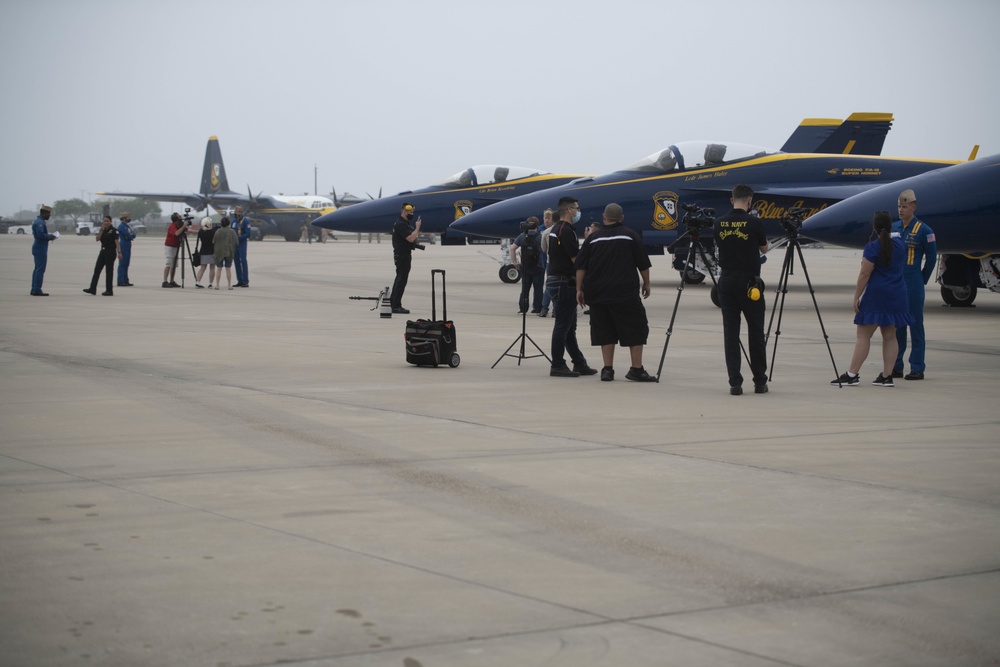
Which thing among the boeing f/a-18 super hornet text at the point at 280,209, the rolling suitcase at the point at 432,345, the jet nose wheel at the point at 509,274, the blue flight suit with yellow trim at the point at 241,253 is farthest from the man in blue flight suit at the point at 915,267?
the boeing f/a-18 super hornet text at the point at 280,209

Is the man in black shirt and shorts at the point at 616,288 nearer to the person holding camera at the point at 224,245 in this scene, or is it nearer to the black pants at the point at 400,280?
the black pants at the point at 400,280

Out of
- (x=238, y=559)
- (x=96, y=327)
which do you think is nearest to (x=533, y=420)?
(x=238, y=559)

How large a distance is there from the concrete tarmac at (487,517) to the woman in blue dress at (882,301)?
326 millimetres

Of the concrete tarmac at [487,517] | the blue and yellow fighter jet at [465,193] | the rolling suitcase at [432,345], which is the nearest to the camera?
the concrete tarmac at [487,517]

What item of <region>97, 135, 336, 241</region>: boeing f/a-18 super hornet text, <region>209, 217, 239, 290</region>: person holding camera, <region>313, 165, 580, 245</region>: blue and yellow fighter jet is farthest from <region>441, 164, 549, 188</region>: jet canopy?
<region>97, 135, 336, 241</region>: boeing f/a-18 super hornet text

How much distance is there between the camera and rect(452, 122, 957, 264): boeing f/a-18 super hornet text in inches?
914

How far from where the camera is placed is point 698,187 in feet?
76.5

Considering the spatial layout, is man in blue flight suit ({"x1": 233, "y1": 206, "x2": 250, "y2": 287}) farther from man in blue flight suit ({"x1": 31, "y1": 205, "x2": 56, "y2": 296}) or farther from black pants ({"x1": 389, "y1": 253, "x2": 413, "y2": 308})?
black pants ({"x1": 389, "y1": 253, "x2": 413, "y2": 308})

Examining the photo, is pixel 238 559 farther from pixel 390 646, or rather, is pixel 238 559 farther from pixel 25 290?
pixel 25 290

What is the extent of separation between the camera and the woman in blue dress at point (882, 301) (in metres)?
10.6

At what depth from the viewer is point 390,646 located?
386cm

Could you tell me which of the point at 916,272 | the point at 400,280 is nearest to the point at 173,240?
the point at 400,280

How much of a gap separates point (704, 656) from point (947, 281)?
61.5 feet

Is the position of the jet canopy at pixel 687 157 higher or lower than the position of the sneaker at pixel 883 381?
higher
